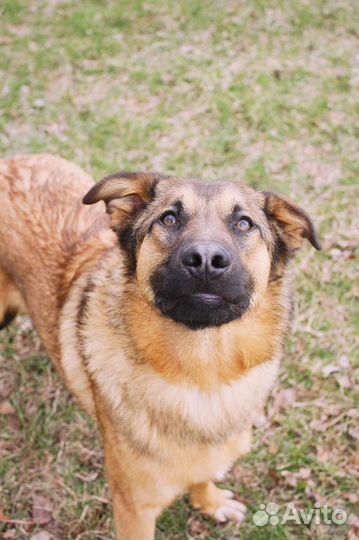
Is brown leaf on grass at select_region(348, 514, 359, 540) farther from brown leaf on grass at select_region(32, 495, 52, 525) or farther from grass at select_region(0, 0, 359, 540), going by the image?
brown leaf on grass at select_region(32, 495, 52, 525)

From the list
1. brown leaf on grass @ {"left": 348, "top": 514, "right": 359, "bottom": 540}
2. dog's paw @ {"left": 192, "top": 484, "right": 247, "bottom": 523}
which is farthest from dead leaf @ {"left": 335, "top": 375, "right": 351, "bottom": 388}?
dog's paw @ {"left": 192, "top": 484, "right": 247, "bottom": 523}

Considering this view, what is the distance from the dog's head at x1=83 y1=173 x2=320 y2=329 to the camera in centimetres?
260

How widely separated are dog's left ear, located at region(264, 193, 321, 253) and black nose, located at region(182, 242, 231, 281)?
2.04 ft

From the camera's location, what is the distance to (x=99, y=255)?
11.5ft

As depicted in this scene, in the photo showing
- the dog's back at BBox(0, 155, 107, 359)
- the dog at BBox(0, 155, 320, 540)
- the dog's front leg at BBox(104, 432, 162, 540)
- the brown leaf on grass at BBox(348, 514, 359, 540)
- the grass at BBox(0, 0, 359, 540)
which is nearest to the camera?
the dog at BBox(0, 155, 320, 540)

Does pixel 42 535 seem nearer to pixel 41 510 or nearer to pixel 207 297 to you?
pixel 41 510

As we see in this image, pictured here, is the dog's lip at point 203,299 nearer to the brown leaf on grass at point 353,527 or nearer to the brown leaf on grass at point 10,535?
the brown leaf on grass at point 353,527

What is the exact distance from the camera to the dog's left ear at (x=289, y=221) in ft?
9.77

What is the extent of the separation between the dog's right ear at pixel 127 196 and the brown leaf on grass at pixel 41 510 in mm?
2239

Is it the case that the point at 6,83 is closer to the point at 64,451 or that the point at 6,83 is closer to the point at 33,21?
the point at 33,21

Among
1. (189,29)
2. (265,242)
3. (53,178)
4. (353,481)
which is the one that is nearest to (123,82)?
(189,29)

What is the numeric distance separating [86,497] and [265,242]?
239 centimetres

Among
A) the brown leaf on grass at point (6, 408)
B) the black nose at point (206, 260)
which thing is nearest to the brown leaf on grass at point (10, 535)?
the brown leaf on grass at point (6, 408)

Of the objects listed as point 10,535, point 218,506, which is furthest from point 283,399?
point 10,535
